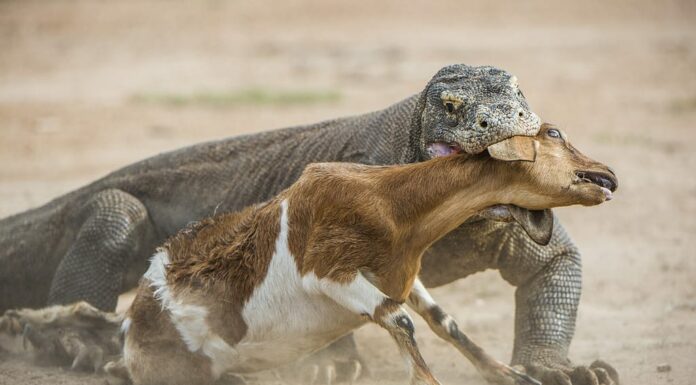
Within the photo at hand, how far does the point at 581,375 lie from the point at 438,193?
6.04ft

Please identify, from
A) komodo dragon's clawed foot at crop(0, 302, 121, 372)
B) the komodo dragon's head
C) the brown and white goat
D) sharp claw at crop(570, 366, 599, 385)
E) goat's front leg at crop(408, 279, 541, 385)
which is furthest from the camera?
komodo dragon's clawed foot at crop(0, 302, 121, 372)

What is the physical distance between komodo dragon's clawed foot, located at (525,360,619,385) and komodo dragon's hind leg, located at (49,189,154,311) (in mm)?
3068

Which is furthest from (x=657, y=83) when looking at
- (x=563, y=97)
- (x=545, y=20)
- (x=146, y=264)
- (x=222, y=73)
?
(x=146, y=264)

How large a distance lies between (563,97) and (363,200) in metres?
12.0

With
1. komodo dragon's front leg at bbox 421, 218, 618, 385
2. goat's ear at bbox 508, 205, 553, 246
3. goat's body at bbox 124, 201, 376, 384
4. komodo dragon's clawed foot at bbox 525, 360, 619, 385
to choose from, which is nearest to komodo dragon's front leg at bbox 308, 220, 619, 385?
komodo dragon's front leg at bbox 421, 218, 618, 385

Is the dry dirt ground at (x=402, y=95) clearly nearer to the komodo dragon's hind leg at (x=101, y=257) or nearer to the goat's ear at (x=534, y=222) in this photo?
the komodo dragon's hind leg at (x=101, y=257)

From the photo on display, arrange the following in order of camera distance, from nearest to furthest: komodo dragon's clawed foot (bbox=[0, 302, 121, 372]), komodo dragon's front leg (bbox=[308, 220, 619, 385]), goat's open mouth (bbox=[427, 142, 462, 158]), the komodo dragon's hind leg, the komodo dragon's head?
the komodo dragon's head
goat's open mouth (bbox=[427, 142, 462, 158])
komodo dragon's front leg (bbox=[308, 220, 619, 385])
komodo dragon's clawed foot (bbox=[0, 302, 121, 372])
the komodo dragon's hind leg

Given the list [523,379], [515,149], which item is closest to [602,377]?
[523,379]

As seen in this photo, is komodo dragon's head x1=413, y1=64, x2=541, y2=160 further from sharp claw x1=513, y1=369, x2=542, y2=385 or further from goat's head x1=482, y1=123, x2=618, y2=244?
sharp claw x1=513, y1=369, x2=542, y2=385

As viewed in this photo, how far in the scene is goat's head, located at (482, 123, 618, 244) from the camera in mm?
5355

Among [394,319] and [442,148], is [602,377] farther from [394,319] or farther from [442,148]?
[394,319]

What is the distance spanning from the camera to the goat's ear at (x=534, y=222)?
5.53 meters

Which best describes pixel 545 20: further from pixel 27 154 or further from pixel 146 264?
pixel 146 264

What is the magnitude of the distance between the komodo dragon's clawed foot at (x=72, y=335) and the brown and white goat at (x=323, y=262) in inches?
39.1
